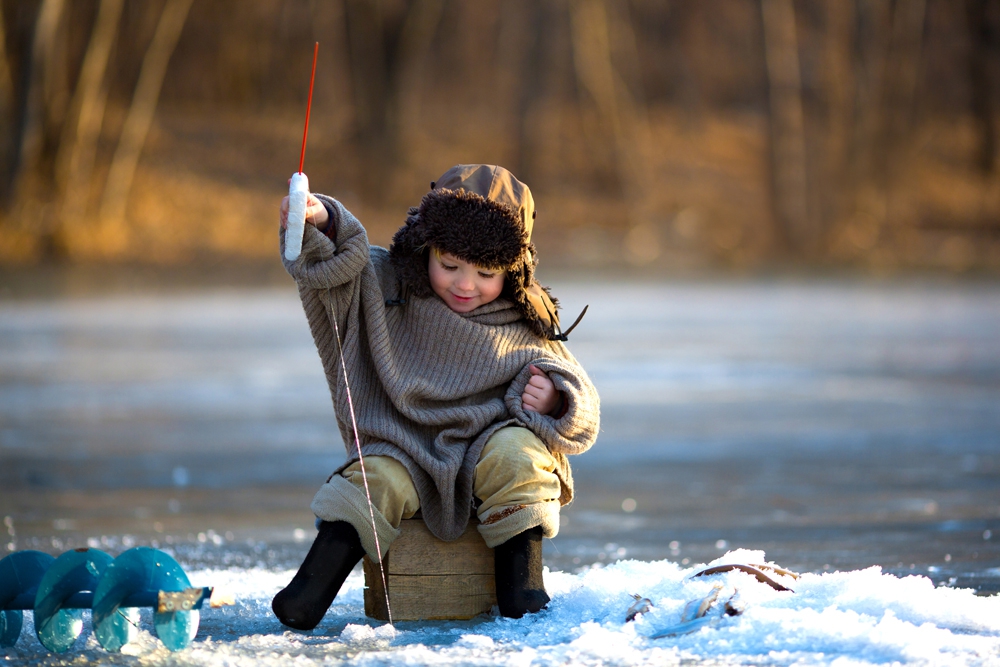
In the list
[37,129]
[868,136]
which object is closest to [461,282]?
[37,129]

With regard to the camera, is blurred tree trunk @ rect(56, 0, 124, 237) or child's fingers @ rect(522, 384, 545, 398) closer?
child's fingers @ rect(522, 384, 545, 398)

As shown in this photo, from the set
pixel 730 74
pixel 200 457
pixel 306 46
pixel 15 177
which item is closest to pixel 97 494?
pixel 200 457

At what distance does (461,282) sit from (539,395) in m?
0.31

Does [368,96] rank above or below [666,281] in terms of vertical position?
above

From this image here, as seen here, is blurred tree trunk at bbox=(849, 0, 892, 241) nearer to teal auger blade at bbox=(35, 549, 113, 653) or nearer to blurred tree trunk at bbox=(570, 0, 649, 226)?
blurred tree trunk at bbox=(570, 0, 649, 226)

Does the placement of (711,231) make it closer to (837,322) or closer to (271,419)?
(837,322)

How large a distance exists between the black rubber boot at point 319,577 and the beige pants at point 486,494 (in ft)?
0.09

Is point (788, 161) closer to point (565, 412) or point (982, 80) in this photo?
point (982, 80)

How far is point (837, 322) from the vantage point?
40.0 feet

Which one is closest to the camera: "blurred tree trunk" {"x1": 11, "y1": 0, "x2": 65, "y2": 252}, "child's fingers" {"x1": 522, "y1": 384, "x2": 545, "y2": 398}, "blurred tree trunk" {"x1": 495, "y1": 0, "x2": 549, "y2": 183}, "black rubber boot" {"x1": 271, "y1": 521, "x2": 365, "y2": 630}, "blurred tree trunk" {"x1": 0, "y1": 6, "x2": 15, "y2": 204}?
"black rubber boot" {"x1": 271, "y1": 521, "x2": 365, "y2": 630}

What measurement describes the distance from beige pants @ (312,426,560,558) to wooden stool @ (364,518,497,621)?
4 centimetres

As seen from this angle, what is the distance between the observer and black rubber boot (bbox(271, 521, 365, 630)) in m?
2.78

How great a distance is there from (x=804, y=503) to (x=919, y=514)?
0.40 meters

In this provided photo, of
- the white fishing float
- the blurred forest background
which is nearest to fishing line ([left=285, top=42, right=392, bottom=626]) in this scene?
the white fishing float
